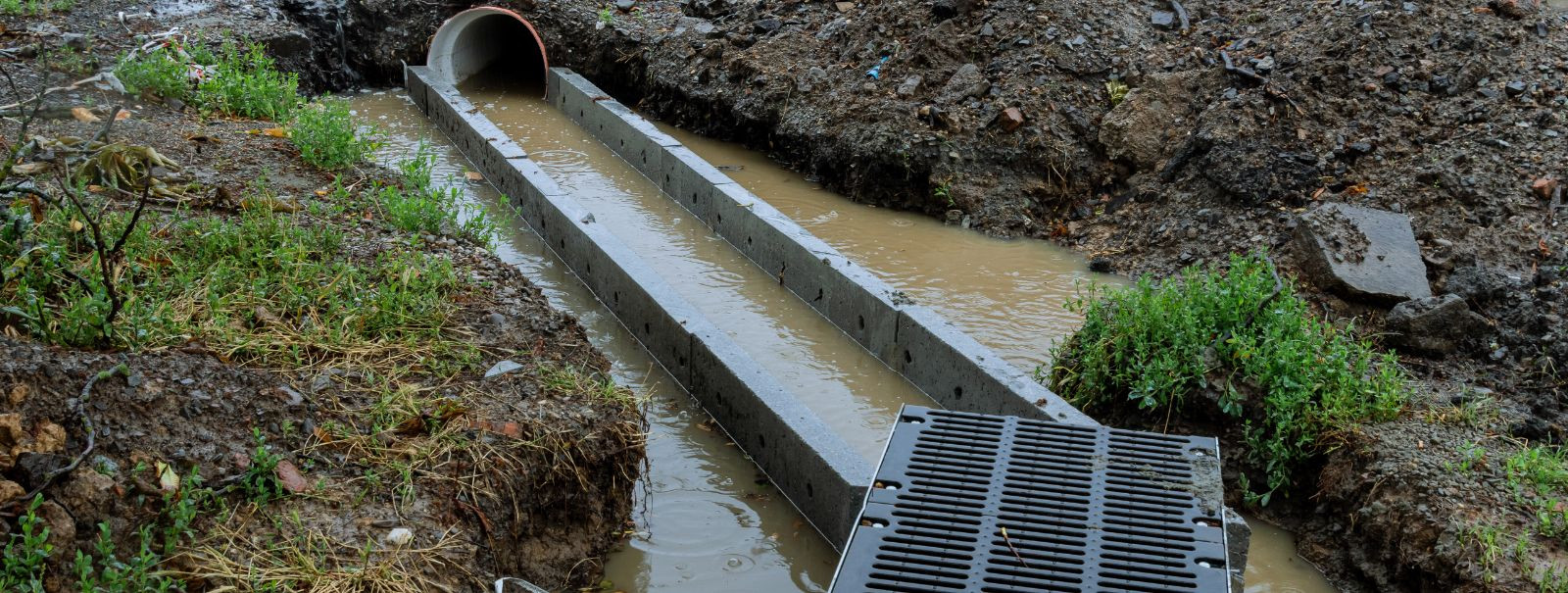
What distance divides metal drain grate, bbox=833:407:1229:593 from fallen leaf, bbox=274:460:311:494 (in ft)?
6.22

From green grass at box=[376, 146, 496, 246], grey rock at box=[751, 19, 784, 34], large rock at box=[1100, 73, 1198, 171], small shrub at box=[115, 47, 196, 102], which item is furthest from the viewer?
grey rock at box=[751, 19, 784, 34]

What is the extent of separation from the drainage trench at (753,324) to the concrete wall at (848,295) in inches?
4.4

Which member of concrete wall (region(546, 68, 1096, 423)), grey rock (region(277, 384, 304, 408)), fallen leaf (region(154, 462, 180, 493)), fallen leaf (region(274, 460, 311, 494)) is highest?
fallen leaf (region(154, 462, 180, 493))

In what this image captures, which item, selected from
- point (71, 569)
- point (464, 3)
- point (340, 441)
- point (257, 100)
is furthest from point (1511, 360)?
point (464, 3)

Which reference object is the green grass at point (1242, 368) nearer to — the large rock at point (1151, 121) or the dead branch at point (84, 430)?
the large rock at point (1151, 121)

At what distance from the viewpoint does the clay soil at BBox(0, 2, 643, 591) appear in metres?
3.38

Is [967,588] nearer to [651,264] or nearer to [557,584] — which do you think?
[557,584]

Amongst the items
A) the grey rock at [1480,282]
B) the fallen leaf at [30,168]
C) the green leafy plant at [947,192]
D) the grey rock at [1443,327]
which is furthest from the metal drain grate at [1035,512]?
the green leafy plant at [947,192]

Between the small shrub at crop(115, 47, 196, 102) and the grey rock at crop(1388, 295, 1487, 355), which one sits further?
the small shrub at crop(115, 47, 196, 102)

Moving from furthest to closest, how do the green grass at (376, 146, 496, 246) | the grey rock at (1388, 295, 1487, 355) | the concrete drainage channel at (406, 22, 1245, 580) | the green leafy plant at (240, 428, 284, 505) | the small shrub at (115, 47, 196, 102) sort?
1. the small shrub at (115, 47, 196, 102)
2. the green grass at (376, 146, 496, 246)
3. the grey rock at (1388, 295, 1487, 355)
4. the concrete drainage channel at (406, 22, 1245, 580)
5. the green leafy plant at (240, 428, 284, 505)

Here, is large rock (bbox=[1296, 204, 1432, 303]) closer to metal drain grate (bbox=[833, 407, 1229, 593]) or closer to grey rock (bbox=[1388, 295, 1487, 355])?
grey rock (bbox=[1388, 295, 1487, 355])

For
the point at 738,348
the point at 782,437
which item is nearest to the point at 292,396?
the point at 782,437

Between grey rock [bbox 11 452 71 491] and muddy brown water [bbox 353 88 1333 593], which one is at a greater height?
grey rock [bbox 11 452 71 491]

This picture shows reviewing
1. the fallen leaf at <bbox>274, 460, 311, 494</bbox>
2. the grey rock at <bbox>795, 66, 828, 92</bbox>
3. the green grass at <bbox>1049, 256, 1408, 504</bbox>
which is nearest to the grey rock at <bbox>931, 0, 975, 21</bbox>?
the grey rock at <bbox>795, 66, 828, 92</bbox>
